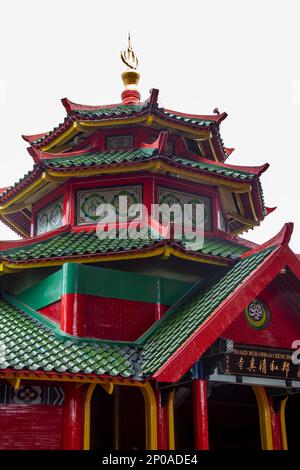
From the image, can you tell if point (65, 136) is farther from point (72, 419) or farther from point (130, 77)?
point (72, 419)

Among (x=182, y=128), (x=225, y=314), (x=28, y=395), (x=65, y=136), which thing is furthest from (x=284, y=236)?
(x=65, y=136)

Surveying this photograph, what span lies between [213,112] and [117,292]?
742 centimetres

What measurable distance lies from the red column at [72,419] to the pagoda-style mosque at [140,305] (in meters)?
0.02

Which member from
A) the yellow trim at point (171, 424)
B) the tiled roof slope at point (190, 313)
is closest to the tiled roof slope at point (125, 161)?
the tiled roof slope at point (190, 313)

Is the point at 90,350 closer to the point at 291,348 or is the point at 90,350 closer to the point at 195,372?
the point at 195,372

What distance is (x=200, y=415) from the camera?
10.8 m

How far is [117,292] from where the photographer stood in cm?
1272

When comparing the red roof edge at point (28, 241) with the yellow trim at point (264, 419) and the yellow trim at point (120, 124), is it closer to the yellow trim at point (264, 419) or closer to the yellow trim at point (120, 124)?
the yellow trim at point (120, 124)

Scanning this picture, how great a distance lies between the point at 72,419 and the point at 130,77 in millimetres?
11635

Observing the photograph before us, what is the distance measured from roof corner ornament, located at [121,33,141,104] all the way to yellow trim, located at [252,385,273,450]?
9.82 meters

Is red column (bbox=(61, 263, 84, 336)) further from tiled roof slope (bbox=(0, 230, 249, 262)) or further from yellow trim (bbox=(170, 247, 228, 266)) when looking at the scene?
yellow trim (bbox=(170, 247, 228, 266))

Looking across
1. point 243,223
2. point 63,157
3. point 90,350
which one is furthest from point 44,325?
point 243,223

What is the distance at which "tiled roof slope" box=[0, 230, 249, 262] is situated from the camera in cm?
1277

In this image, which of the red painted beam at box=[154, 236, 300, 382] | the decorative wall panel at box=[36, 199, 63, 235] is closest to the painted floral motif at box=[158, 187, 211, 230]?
the decorative wall panel at box=[36, 199, 63, 235]
